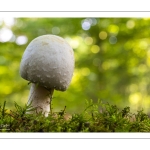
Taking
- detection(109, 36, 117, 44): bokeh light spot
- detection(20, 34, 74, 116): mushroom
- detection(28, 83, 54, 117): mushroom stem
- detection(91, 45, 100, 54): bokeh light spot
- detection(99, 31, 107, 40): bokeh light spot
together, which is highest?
detection(99, 31, 107, 40): bokeh light spot

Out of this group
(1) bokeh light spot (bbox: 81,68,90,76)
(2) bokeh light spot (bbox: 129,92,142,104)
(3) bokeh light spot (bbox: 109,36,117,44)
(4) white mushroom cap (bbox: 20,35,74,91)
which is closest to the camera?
(4) white mushroom cap (bbox: 20,35,74,91)

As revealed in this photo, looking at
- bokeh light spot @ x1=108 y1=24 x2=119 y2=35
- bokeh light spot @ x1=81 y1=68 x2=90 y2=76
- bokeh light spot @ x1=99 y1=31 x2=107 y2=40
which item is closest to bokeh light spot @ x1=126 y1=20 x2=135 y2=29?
bokeh light spot @ x1=108 y1=24 x2=119 y2=35

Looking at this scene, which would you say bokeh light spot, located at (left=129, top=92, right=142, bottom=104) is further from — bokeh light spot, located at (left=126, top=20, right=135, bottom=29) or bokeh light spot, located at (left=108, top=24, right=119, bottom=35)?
bokeh light spot, located at (left=108, top=24, right=119, bottom=35)

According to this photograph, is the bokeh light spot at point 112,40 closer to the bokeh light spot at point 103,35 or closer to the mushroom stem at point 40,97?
the bokeh light spot at point 103,35

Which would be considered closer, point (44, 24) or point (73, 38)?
point (44, 24)

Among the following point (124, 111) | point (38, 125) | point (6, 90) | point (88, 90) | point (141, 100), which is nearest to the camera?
point (38, 125)
